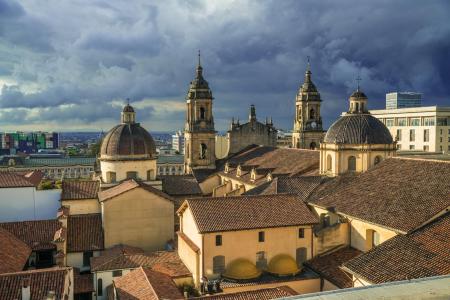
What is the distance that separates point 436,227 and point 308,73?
41666mm

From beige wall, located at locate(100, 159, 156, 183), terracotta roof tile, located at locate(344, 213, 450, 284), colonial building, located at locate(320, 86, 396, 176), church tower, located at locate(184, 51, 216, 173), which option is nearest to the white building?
church tower, located at locate(184, 51, 216, 173)

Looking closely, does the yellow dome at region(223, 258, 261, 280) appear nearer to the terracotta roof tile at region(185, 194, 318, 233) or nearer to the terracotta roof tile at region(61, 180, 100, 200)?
the terracotta roof tile at region(185, 194, 318, 233)

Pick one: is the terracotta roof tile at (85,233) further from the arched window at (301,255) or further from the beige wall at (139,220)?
the arched window at (301,255)

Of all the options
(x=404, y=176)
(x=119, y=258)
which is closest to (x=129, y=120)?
(x=119, y=258)

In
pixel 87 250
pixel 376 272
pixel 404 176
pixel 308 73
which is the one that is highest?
pixel 308 73

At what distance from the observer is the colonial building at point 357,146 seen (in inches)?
1380

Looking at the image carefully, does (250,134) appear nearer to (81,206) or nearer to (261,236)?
(81,206)

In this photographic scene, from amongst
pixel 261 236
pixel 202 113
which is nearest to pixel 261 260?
pixel 261 236

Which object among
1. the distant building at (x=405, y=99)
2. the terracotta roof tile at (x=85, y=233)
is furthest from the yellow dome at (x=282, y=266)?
the distant building at (x=405, y=99)

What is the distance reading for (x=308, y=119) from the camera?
6025cm

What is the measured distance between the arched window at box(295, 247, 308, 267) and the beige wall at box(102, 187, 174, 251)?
43.8 feet

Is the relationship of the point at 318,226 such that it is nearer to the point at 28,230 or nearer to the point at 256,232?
the point at 256,232

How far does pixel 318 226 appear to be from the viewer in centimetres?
3056

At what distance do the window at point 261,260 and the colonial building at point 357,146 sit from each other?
11.6 metres
